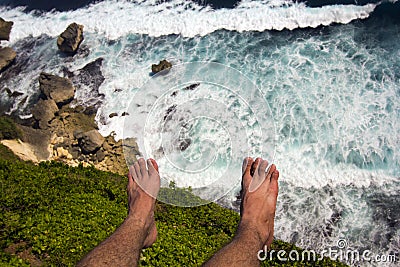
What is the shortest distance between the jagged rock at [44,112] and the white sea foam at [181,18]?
516cm

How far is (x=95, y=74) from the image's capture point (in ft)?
48.0

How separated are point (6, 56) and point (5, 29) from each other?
2.96 meters

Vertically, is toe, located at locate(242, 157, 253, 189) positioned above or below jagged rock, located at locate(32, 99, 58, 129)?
above

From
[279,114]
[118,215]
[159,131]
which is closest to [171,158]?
[159,131]

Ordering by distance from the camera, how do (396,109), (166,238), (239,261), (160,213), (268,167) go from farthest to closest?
(396,109) < (160,213) < (166,238) < (268,167) < (239,261)

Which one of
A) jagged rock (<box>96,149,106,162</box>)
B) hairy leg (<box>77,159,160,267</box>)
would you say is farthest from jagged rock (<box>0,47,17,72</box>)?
hairy leg (<box>77,159,160,267</box>)

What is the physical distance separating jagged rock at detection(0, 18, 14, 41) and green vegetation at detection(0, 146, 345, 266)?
42.9 feet

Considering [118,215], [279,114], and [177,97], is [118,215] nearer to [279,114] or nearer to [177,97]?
[177,97]

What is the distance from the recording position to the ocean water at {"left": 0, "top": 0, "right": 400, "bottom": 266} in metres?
3.53

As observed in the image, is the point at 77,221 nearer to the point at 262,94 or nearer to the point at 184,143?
the point at 184,143

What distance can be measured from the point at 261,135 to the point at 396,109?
A: 31.1ft

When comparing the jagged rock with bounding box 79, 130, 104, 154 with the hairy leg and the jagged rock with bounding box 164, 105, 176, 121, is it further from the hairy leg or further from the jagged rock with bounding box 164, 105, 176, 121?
the jagged rock with bounding box 164, 105, 176, 121

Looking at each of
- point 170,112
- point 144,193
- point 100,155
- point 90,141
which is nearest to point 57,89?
point 90,141

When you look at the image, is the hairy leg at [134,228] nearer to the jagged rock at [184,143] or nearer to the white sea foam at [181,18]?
the jagged rock at [184,143]
